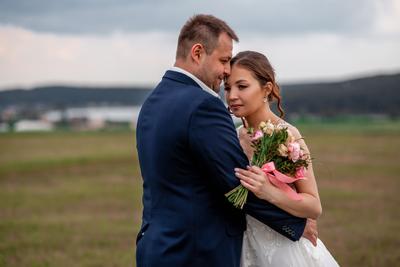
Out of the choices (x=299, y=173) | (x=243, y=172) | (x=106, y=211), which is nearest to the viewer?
(x=243, y=172)

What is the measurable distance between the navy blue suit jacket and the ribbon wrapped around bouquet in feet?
0.41

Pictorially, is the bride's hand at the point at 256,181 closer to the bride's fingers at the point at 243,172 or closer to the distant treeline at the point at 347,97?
the bride's fingers at the point at 243,172

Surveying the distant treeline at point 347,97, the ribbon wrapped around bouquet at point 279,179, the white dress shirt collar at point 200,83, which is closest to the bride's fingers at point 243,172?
the ribbon wrapped around bouquet at point 279,179

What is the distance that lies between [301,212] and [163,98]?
1.05m

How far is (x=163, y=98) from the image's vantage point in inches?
177

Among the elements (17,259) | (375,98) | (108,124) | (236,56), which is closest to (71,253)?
(17,259)

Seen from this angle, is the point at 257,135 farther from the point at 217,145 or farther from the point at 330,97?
the point at 330,97

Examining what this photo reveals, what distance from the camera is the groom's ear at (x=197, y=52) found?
4.45m

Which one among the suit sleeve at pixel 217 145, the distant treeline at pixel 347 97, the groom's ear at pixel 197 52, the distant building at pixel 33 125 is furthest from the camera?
the distant treeline at pixel 347 97

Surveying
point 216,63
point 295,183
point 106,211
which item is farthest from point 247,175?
point 106,211

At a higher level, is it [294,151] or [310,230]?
[294,151]

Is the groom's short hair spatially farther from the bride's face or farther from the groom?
the bride's face

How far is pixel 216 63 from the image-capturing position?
453cm

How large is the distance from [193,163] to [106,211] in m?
14.6
